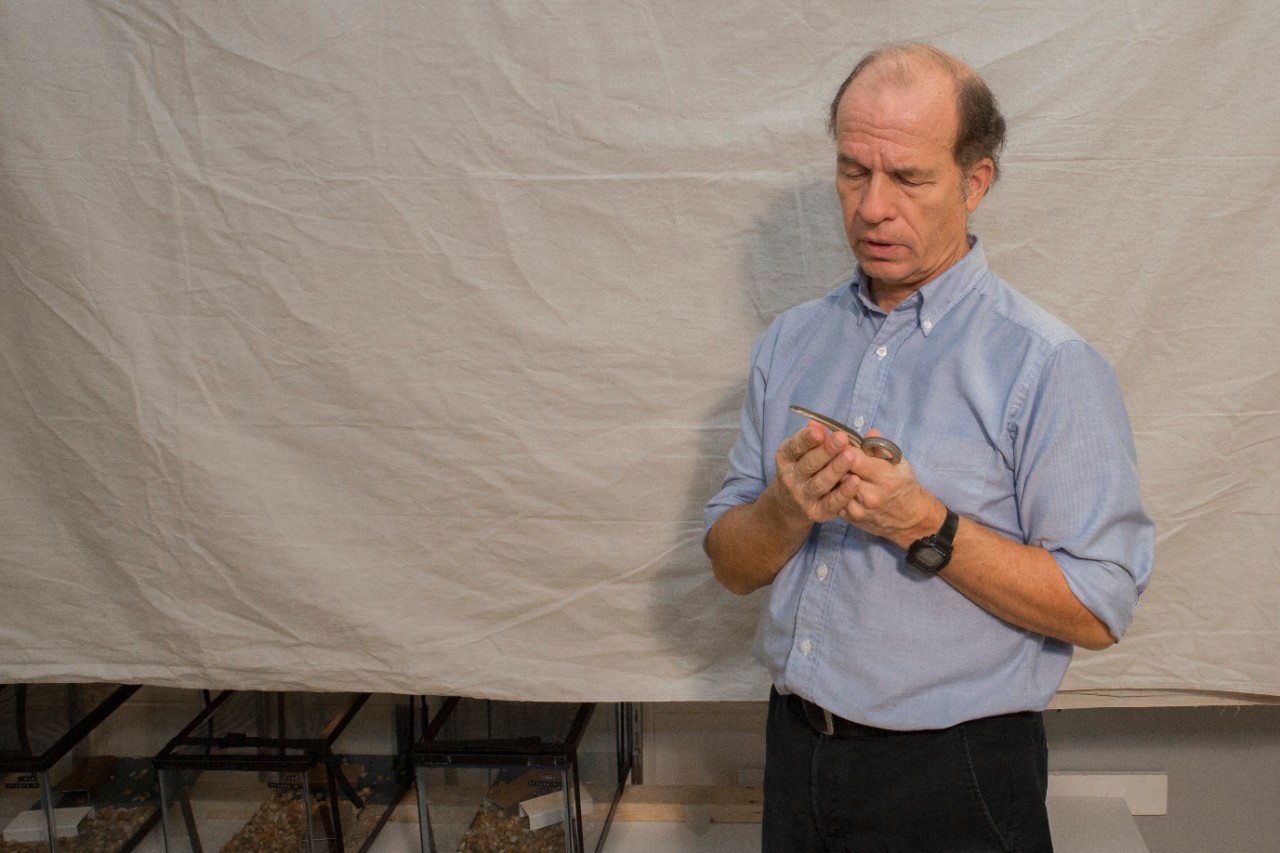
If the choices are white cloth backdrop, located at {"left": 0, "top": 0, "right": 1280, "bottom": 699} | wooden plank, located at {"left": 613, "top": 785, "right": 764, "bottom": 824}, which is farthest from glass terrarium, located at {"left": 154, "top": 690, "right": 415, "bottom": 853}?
wooden plank, located at {"left": 613, "top": 785, "right": 764, "bottom": 824}

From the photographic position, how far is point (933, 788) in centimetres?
98

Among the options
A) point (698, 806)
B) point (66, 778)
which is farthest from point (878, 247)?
point (66, 778)

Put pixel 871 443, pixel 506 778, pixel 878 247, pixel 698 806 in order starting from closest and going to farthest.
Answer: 1. pixel 871 443
2. pixel 878 247
3. pixel 506 778
4. pixel 698 806

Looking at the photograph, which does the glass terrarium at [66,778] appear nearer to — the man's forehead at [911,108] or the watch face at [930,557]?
the watch face at [930,557]

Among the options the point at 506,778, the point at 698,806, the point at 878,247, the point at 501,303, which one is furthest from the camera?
the point at 698,806

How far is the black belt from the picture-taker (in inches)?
39.5

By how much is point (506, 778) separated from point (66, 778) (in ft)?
2.17

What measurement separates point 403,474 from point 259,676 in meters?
0.37

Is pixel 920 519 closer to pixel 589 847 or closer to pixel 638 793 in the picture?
pixel 589 847

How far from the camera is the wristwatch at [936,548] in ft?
2.92

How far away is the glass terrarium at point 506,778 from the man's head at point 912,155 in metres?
0.91

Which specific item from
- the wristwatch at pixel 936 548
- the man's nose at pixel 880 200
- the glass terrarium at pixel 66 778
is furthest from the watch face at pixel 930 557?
the glass terrarium at pixel 66 778

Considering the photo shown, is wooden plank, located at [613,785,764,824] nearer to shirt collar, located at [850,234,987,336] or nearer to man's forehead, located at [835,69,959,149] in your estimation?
shirt collar, located at [850,234,987,336]

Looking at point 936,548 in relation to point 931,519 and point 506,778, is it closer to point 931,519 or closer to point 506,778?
point 931,519
